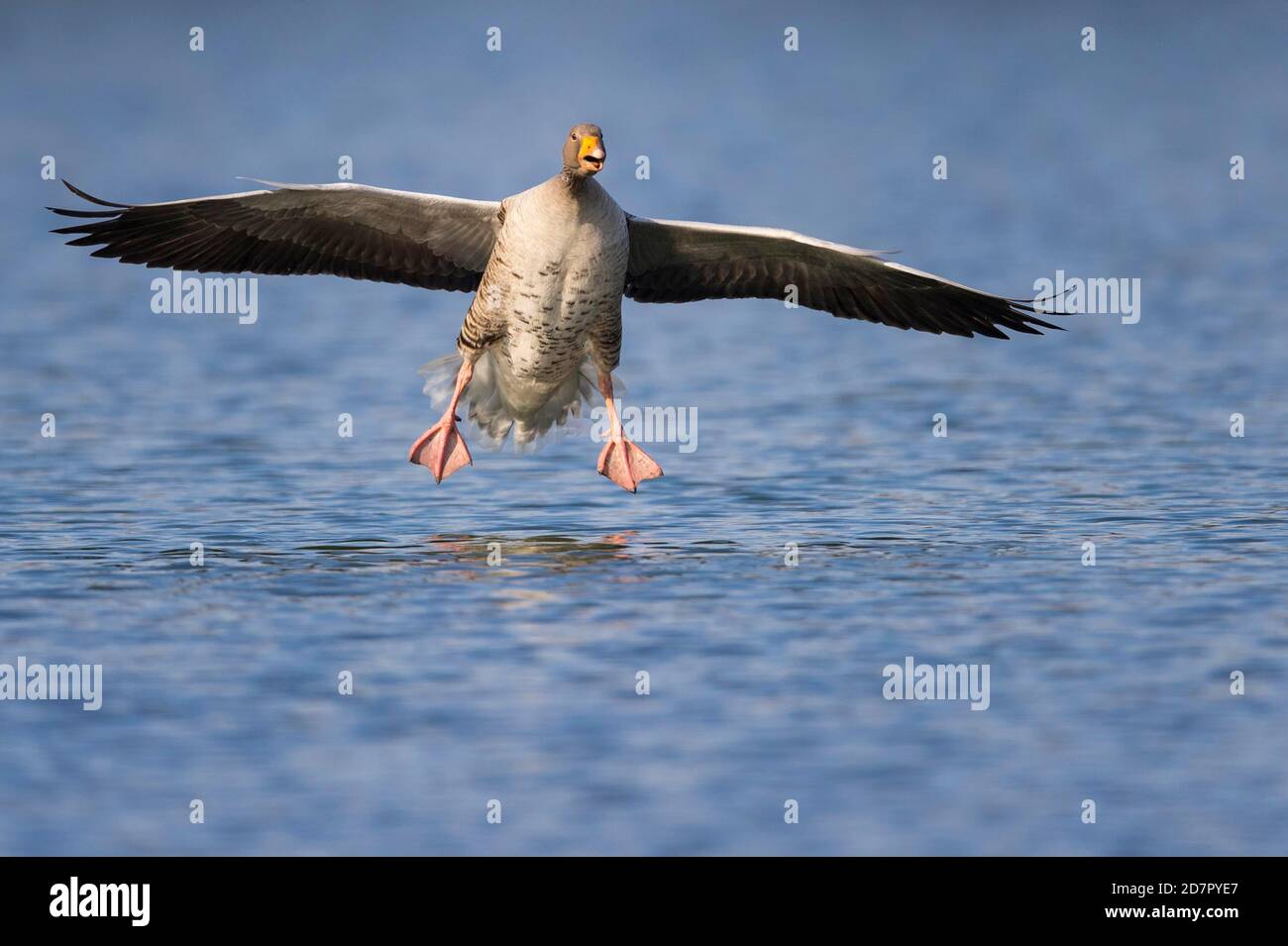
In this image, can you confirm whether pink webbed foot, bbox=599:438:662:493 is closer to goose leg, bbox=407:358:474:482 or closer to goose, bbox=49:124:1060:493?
goose, bbox=49:124:1060:493

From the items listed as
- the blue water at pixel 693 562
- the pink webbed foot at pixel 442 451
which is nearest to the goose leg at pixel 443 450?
the pink webbed foot at pixel 442 451

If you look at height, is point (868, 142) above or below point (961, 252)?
above

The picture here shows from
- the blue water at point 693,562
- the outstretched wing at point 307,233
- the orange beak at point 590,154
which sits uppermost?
the orange beak at point 590,154

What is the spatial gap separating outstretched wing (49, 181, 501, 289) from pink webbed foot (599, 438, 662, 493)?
177 centimetres

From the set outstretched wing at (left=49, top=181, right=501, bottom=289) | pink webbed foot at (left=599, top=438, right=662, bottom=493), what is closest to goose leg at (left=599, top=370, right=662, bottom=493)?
pink webbed foot at (left=599, top=438, right=662, bottom=493)

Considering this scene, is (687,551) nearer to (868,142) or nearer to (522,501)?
(522,501)

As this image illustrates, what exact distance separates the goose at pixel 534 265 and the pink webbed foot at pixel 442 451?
0.03 feet

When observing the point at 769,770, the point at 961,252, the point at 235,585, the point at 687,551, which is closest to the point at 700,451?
the point at 687,551

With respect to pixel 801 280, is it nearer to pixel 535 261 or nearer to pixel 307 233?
pixel 535 261

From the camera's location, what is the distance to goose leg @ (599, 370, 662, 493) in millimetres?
13844

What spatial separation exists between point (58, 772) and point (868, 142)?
101ft

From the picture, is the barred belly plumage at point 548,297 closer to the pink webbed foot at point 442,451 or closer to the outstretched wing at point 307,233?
the outstretched wing at point 307,233

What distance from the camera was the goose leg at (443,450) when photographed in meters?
13.8

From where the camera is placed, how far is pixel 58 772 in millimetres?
8625
